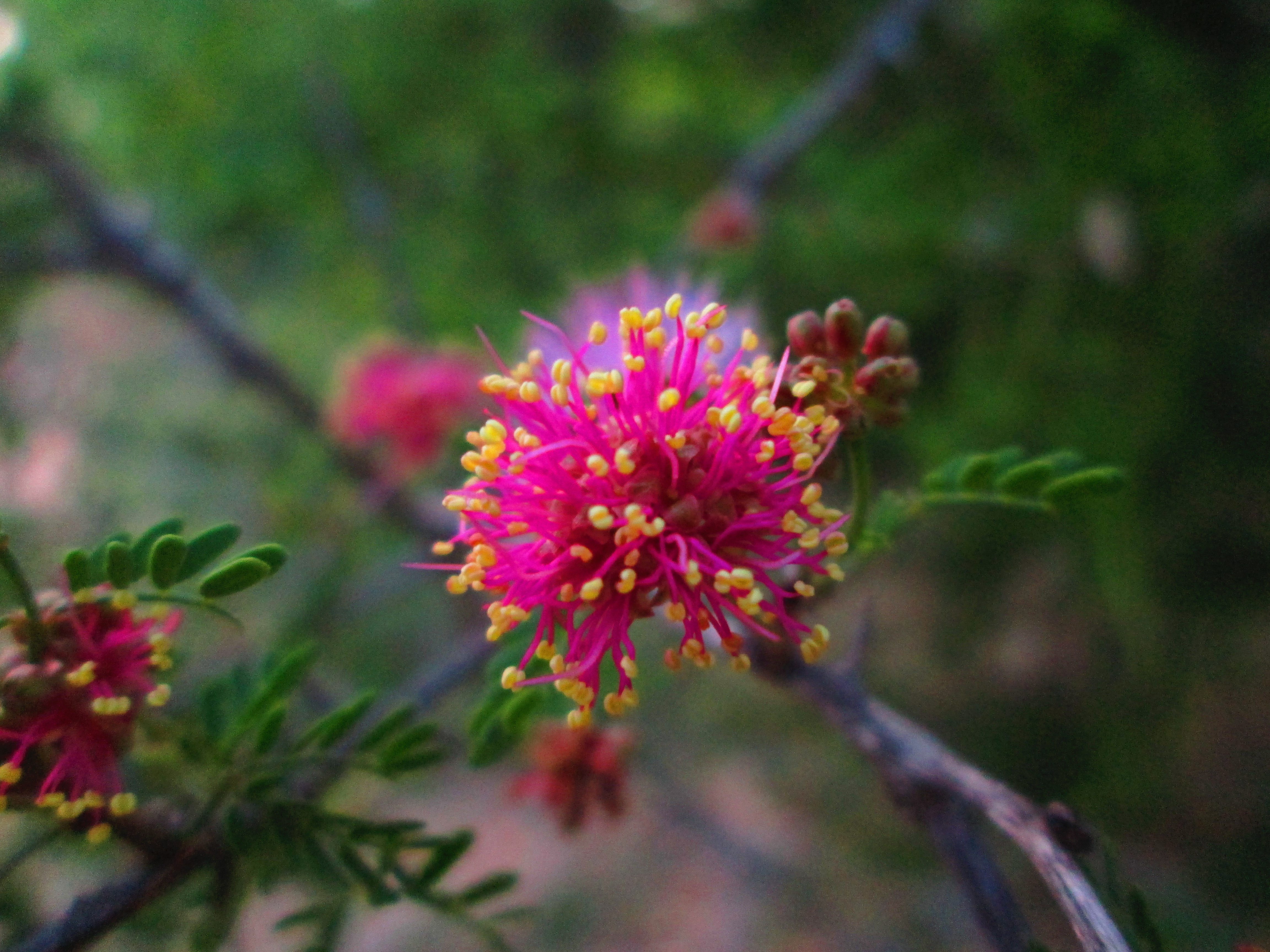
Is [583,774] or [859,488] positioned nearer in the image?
[859,488]

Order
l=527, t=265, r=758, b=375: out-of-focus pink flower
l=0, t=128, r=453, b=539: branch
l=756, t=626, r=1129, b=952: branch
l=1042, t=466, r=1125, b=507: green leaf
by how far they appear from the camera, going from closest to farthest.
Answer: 1. l=756, t=626, r=1129, b=952: branch
2. l=1042, t=466, r=1125, b=507: green leaf
3. l=527, t=265, r=758, b=375: out-of-focus pink flower
4. l=0, t=128, r=453, b=539: branch

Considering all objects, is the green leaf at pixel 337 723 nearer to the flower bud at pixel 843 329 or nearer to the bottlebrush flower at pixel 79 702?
the bottlebrush flower at pixel 79 702

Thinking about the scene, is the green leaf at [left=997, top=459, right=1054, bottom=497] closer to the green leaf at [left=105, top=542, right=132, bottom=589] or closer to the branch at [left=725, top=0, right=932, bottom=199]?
the green leaf at [left=105, top=542, right=132, bottom=589]

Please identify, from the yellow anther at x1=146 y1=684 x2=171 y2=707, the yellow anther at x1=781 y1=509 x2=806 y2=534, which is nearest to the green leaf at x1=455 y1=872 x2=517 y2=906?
the yellow anther at x1=146 y1=684 x2=171 y2=707

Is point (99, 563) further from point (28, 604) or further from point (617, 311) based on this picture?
point (617, 311)

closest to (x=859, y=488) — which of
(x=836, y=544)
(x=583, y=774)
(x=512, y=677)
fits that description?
(x=836, y=544)
